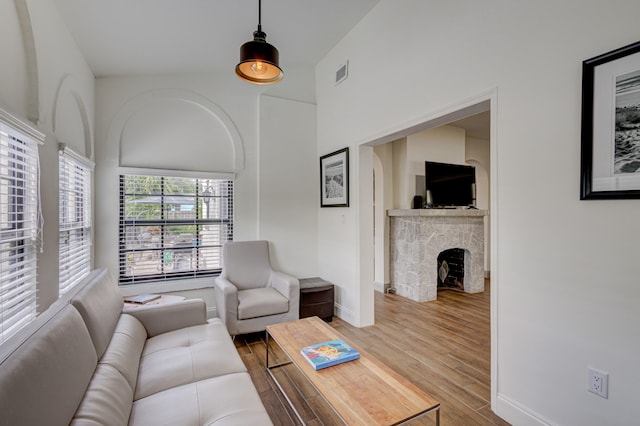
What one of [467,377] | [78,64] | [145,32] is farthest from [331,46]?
[467,377]

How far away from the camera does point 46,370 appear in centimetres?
100

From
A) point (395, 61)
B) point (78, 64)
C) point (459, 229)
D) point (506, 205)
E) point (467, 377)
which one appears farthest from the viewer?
point (459, 229)

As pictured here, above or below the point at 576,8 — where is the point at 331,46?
above

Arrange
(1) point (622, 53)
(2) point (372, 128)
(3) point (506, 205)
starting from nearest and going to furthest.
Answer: (1) point (622, 53), (3) point (506, 205), (2) point (372, 128)

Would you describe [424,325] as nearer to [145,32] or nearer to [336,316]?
[336,316]

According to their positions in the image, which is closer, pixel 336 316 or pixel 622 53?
pixel 622 53

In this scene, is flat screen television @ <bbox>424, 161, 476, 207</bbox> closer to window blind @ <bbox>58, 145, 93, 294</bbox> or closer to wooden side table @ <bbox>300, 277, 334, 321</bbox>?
wooden side table @ <bbox>300, 277, 334, 321</bbox>

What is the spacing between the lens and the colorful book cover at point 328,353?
1723 mm

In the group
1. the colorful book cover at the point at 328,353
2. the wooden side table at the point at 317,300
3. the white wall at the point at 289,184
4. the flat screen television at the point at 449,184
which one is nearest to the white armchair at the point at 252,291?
the wooden side table at the point at 317,300

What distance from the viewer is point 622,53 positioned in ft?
4.67

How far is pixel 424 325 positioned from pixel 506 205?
83.3 inches

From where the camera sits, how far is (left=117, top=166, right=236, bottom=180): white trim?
3305mm

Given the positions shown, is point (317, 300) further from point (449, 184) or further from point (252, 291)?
point (449, 184)

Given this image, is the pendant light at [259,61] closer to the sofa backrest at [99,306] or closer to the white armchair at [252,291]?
the sofa backrest at [99,306]
